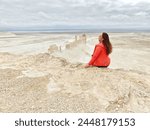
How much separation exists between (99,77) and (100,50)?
108 cm

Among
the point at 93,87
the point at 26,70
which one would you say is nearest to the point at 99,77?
the point at 93,87

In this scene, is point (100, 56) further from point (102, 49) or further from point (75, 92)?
point (75, 92)

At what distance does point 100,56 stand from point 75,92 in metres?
1.93

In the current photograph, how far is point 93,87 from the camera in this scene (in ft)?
22.9

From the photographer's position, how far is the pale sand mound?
6.10 meters

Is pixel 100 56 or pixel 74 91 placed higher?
pixel 100 56

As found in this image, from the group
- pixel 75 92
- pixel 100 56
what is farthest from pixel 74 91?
pixel 100 56

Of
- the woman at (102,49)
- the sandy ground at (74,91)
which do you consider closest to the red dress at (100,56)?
the woman at (102,49)

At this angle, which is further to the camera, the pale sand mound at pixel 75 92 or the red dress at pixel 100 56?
the red dress at pixel 100 56

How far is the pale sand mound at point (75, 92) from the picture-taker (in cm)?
610

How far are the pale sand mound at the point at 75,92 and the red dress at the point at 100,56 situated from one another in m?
0.31

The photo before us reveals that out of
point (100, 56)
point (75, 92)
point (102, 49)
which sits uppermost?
point (102, 49)

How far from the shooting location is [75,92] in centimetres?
678

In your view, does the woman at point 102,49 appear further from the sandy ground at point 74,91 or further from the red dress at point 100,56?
the sandy ground at point 74,91
